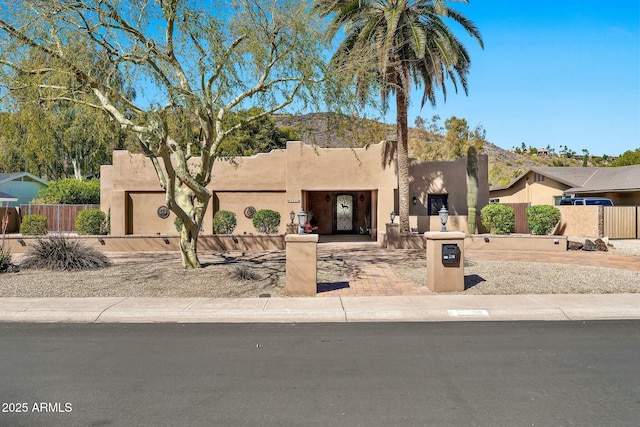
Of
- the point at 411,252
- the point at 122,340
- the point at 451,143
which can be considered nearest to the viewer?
the point at 122,340

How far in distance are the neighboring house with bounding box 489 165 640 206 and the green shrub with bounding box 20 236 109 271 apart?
2856 cm

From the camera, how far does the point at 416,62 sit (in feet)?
61.6

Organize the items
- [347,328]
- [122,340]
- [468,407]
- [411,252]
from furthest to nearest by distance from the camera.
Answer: [411,252] → [347,328] → [122,340] → [468,407]

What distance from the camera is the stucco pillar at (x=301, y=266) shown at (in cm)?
973

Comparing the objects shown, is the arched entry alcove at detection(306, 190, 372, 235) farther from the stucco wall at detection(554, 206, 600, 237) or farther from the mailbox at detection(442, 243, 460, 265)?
the mailbox at detection(442, 243, 460, 265)

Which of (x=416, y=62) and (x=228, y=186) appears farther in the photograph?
(x=228, y=186)

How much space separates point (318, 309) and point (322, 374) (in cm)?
316

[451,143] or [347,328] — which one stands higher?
[451,143]

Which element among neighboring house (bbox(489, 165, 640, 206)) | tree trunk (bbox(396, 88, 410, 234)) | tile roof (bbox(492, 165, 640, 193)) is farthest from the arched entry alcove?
tile roof (bbox(492, 165, 640, 193))

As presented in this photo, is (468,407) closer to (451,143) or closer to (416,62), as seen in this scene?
(416,62)

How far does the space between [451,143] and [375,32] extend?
24.4m

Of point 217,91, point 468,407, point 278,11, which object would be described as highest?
point 278,11

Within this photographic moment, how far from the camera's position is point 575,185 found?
103 feet

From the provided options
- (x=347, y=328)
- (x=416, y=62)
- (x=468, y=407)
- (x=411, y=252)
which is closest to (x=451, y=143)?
(x=416, y=62)
